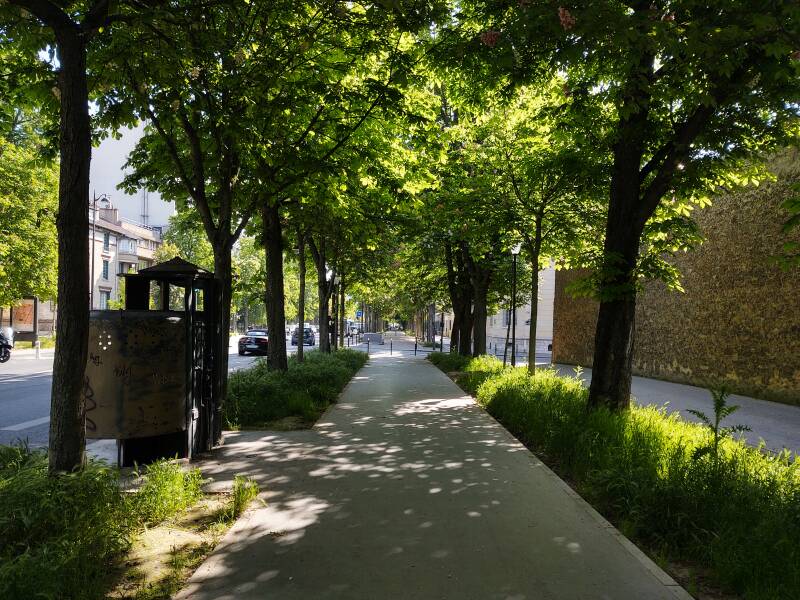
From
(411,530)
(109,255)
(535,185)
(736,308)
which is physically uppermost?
(109,255)

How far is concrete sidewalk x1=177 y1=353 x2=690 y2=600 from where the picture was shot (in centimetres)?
372

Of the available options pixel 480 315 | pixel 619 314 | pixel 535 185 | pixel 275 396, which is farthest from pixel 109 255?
pixel 619 314

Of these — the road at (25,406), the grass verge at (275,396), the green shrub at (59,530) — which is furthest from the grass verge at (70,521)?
the grass verge at (275,396)

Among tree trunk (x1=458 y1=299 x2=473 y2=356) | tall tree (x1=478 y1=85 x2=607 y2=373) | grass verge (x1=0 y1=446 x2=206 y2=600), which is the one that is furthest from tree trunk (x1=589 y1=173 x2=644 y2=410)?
tree trunk (x1=458 y1=299 x2=473 y2=356)

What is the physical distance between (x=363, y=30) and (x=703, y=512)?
22.3 ft

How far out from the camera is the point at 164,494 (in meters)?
4.90

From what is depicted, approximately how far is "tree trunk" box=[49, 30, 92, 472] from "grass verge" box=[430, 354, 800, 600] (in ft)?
15.0

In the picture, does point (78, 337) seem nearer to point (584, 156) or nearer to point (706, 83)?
point (706, 83)

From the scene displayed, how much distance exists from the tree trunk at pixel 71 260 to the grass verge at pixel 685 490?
15.0 feet

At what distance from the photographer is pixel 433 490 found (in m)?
5.89

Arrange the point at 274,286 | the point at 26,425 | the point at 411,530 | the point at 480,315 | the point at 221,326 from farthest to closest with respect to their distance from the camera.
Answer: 1. the point at 480,315
2. the point at 274,286
3. the point at 26,425
4. the point at 221,326
5. the point at 411,530

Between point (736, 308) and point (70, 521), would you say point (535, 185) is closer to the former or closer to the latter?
point (736, 308)

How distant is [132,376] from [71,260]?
1.87 meters

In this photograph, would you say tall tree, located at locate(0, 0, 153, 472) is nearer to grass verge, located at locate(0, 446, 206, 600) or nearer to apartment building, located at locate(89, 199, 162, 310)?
grass verge, located at locate(0, 446, 206, 600)
